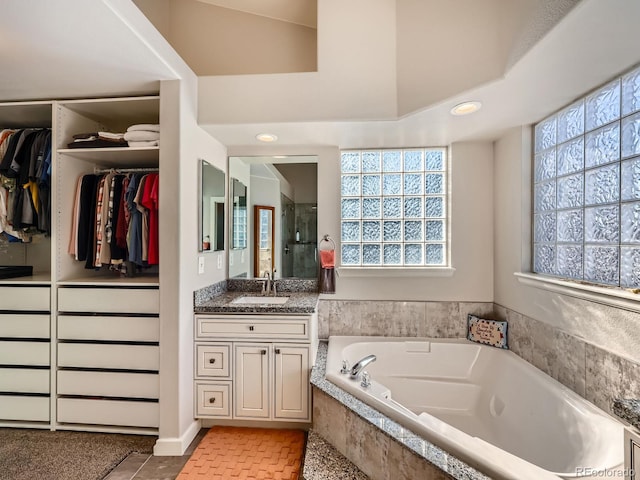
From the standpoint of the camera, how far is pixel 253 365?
1924 mm

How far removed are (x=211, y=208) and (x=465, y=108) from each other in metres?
1.81

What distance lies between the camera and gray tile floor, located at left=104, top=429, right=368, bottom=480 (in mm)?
1379

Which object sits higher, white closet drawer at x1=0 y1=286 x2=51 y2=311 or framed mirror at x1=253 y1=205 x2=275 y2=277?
framed mirror at x1=253 y1=205 x2=275 y2=277

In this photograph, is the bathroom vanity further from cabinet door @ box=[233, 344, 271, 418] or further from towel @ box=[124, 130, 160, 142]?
towel @ box=[124, 130, 160, 142]

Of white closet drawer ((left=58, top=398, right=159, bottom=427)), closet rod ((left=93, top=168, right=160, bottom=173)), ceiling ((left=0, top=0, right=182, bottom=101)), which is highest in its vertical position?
ceiling ((left=0, top=0, right=182, bottom=101))

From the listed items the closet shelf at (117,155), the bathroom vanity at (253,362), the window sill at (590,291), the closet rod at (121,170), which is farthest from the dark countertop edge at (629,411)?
→ the closet rod at (121,170)

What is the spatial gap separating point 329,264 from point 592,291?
5.21ft

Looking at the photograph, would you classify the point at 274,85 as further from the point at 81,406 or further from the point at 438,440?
the point at 81,406

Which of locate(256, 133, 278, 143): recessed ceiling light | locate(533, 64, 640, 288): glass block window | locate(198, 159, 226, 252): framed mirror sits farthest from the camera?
locate(256, 133, 278, 143): recessed ceiling light

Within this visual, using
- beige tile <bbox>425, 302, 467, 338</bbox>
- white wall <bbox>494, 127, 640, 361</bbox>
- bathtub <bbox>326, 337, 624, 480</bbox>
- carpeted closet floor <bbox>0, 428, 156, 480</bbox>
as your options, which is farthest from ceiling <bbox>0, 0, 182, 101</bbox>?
beige tile <bbox>425, 302, 467, 338</bbox>

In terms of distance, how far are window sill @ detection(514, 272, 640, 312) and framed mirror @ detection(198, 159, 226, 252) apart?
7.14 ft

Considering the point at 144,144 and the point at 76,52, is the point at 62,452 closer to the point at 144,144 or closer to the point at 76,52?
the point at 144,144

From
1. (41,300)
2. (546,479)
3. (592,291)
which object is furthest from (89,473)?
(592,291)

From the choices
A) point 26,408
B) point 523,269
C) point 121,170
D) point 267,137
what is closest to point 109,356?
point 26,408
